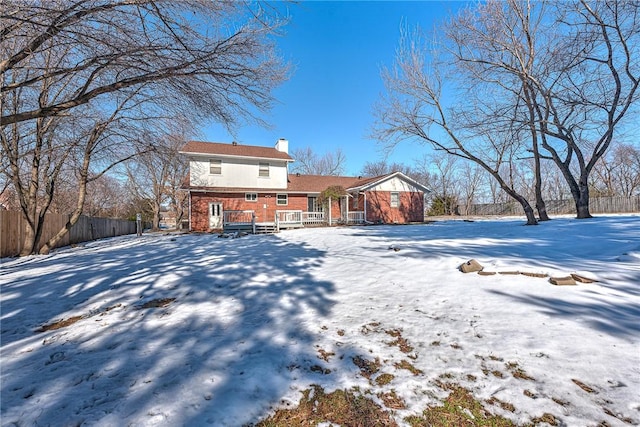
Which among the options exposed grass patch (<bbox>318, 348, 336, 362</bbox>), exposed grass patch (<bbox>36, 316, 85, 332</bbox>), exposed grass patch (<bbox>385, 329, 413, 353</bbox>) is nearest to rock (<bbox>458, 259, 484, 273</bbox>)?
exposed grass patch (<bbox>385, 329, 413, 353</bbox>)

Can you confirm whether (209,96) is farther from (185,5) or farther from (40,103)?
(40,103)

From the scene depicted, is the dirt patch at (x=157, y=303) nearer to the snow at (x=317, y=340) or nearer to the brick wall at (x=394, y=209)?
the snow at (x=317, y=340)

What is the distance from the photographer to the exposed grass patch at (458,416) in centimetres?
172

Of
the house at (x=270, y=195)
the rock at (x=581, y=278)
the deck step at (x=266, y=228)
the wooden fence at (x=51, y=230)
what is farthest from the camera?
the house at (x=270, y=195)

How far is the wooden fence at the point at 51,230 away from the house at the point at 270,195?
5357 mm

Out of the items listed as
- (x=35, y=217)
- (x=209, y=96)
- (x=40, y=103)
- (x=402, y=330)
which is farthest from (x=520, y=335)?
(x=35, y=217)

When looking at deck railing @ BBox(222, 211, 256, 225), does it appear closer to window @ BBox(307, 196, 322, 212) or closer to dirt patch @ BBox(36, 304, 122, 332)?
window @ BBox(307, 196, 322, 212)

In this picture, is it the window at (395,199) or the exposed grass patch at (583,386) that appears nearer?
the exposed grass patch at (583,386)

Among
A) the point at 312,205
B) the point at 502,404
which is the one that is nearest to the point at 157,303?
the point at 502,404

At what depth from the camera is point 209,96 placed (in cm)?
442

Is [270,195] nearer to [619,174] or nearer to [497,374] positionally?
[497,374]

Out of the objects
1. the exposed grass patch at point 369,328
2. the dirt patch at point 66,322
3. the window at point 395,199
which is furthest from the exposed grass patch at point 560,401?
the window at point 395,199

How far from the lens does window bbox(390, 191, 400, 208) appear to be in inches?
821

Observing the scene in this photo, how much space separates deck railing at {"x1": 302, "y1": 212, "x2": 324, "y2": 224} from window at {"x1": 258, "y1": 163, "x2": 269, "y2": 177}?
399 centimetres
